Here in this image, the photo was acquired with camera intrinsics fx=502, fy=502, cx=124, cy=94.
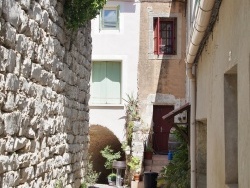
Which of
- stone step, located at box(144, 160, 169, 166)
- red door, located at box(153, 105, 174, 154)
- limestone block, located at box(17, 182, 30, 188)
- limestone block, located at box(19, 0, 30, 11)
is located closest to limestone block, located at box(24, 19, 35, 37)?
limestone block, located at box(19, 0, 30, 11)

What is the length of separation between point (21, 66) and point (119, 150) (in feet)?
45.5

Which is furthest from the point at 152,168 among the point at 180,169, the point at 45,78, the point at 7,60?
the point at 7,60

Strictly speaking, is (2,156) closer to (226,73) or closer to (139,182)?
(226,73)

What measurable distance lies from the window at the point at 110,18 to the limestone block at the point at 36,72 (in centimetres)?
1249

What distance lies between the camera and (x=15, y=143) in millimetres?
5066

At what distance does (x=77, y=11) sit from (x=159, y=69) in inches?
429

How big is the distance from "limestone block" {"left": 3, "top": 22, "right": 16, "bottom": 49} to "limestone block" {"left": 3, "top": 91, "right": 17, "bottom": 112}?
0.47 metres

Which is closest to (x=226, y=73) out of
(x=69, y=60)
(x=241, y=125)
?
(x=241, y=125)

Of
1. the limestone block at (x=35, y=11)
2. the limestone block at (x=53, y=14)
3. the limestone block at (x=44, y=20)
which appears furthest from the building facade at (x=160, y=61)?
the limestone block at (x=35, y=11)

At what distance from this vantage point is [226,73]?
5047 mm

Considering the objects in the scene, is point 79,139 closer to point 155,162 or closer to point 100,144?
point 155,162

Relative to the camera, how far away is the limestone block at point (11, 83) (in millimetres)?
4750

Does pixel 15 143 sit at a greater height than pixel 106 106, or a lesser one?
lesser

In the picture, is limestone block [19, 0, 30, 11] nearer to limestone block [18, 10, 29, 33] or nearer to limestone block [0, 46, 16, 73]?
limestone block [18, 10, 29, 33]
